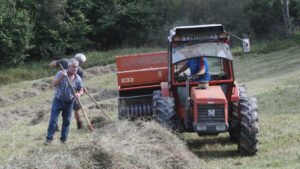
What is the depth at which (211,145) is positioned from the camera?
792 cm

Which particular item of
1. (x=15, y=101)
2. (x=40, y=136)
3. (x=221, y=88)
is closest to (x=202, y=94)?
(x=221, y=88)

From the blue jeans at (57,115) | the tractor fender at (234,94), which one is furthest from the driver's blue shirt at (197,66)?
the blue jeans at (57,115)

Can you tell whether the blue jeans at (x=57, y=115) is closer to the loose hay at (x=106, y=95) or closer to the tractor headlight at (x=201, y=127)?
the tractor headlight at (x=201, y=127)

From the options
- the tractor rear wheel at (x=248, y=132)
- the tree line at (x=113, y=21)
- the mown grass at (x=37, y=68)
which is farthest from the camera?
the tree line at (x=113, y=21)

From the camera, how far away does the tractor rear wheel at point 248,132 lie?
6.87 metres

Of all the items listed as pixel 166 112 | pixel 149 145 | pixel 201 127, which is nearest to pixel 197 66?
pixel 166 112

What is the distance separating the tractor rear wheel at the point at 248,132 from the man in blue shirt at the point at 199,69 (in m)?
1.05

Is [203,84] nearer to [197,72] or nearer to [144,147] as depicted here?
[197,72]

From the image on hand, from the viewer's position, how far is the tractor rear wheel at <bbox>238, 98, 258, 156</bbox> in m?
6.87

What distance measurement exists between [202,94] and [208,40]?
1.24 metres

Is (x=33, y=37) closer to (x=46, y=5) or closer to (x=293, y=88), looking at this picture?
(x=46, y=5)

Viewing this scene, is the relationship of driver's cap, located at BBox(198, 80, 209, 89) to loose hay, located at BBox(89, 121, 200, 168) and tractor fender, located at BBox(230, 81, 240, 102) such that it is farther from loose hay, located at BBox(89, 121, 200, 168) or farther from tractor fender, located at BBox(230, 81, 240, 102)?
loose hay, located at BBox(89, 121, 200, 168)

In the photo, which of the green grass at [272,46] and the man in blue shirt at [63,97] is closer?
the man in blue shirt at [63,97]

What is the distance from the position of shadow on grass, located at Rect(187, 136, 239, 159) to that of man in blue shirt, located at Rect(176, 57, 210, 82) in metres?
1.26
